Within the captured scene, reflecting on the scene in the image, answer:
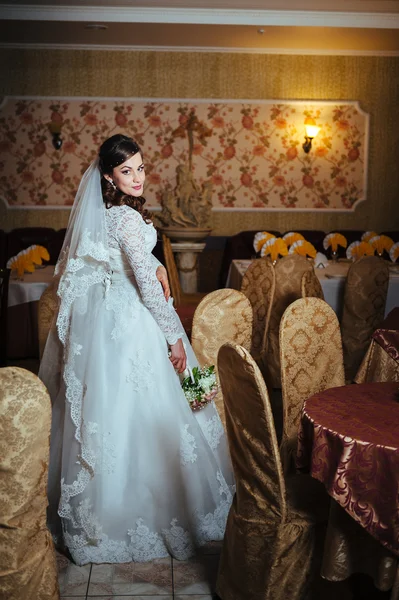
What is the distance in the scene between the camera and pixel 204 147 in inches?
319

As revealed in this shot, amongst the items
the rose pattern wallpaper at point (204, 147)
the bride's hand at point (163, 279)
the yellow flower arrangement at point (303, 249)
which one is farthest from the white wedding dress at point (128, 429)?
the rose pattern wallpaper at point (204, 147)

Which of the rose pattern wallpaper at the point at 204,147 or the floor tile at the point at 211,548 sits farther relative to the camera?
the rose pattern wallpaper at the point at 204,147

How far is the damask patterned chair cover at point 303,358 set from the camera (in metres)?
2.88

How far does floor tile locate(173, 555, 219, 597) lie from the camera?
2.47m

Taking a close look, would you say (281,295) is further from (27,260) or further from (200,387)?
(27,260)

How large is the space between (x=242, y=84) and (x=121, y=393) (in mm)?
6143

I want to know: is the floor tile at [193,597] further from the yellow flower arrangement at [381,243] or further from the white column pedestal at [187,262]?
the white column pedestal at [187,262]

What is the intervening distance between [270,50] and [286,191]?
1.56 metres

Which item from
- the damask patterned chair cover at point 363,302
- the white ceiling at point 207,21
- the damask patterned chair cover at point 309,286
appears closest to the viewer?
the damask patterned chair cover at point 309,286

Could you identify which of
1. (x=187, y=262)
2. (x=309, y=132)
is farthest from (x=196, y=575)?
(x=309, y=132)

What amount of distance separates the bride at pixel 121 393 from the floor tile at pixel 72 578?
37 mm

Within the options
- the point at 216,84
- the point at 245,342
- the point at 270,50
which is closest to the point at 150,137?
the point at 216,84

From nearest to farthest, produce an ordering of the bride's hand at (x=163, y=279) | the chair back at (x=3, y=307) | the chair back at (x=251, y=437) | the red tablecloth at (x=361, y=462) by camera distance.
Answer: the red tablecloth at (x=361, y=462), the chair back at (x=251, y=437), the bride's hand at (x=163, y=279), the chair back at (x=3, y=307)

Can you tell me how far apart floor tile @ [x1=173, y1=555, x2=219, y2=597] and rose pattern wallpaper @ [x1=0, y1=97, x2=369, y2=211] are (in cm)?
590
